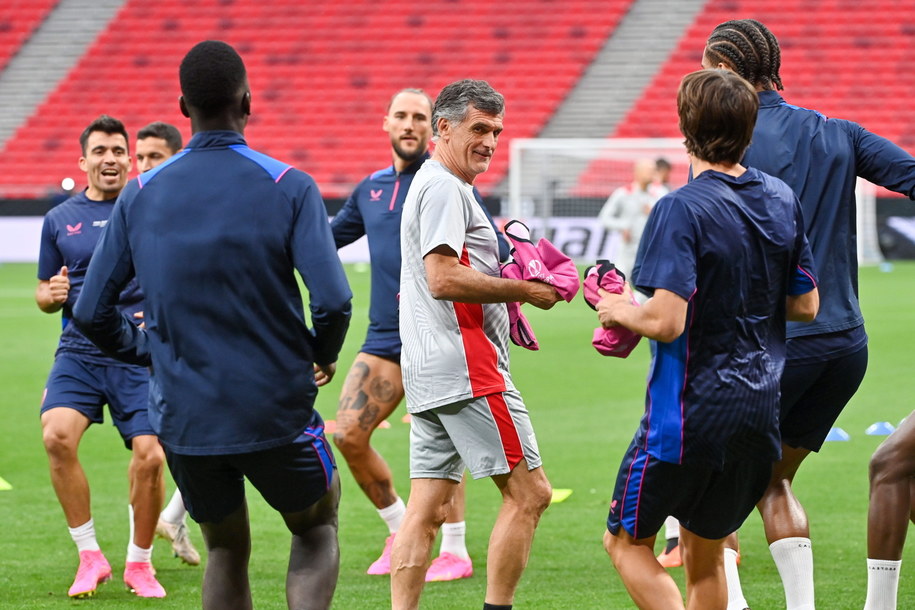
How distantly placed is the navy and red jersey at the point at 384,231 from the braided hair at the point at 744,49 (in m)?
2.22

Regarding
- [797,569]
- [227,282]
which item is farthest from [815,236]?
[227,282]

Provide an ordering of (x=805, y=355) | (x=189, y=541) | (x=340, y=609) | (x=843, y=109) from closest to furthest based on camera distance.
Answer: (x=805, y=355), (x=340, y=609), (x=189, y=541), (x=843, y=109)

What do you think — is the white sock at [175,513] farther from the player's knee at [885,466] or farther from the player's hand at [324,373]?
the player's knee at [885,466]

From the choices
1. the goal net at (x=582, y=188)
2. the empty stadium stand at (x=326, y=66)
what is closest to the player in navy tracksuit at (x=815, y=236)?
the goal net at (x=582, y=188)

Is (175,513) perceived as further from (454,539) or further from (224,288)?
(224,288)

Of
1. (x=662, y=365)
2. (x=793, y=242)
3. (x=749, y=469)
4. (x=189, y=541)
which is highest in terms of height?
(x=793, y=242)

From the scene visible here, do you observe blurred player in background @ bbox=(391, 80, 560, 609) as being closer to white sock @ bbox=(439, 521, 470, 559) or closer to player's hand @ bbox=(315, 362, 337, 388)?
player's hand @ bbox=(315, 362, 337, 388)

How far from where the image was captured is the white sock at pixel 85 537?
18.7ft

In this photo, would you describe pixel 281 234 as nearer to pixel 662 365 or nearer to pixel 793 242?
pixel 662 365

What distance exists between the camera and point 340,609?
528 centimetres

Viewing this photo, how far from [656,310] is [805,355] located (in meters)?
1.10

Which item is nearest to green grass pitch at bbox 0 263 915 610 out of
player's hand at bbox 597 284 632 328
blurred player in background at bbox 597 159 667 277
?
player's hand at bbox 597 284 632 328

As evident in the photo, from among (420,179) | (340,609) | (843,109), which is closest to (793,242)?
→ (420,179)

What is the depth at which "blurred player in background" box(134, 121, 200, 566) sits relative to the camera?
623cm
